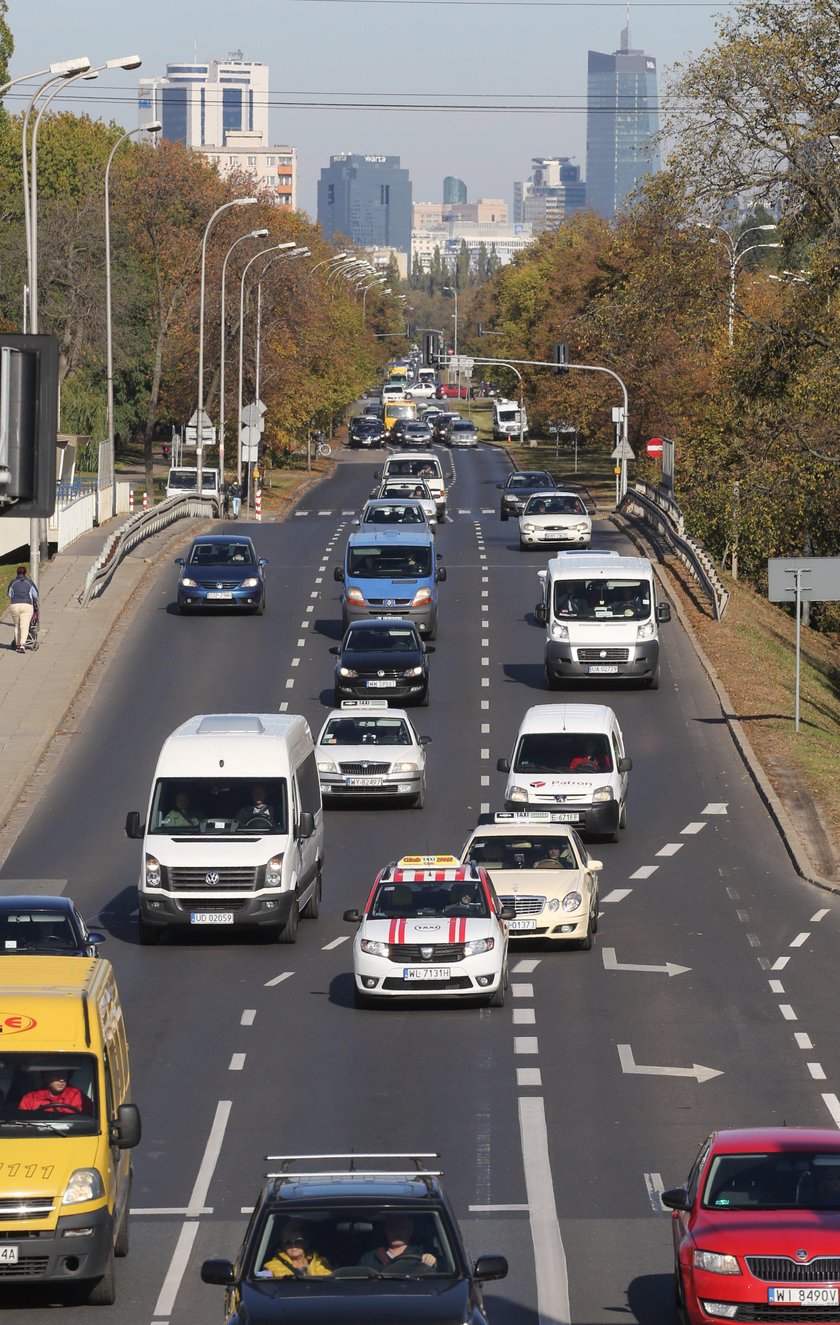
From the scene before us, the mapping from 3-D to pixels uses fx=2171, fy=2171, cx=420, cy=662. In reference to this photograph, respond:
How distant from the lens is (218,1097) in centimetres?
1853

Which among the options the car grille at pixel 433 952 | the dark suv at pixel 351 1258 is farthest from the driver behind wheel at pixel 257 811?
the dark suv at pixel 351 1258

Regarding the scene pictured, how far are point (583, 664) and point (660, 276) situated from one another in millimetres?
10098

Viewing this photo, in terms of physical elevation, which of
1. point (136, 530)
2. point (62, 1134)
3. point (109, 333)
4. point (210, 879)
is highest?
point (109, 333)

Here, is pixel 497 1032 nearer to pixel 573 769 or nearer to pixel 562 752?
pixel 573 769

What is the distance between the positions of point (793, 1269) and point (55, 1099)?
14.8 feet

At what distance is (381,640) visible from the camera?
40688 millimetres

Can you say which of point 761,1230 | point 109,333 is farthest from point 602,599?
point 761,1230

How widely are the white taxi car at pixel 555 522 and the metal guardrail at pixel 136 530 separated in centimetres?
1064

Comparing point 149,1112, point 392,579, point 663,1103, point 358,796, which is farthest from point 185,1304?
point 392,579

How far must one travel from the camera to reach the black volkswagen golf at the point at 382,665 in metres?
39.7

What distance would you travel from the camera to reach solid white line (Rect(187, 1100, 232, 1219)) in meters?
15.5

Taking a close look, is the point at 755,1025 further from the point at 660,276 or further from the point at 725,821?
the point at 660,276

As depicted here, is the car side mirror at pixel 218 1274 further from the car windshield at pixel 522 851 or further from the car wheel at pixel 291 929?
the car windshield at pixel 522 851

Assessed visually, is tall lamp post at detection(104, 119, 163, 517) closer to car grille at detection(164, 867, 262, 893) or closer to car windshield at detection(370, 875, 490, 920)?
car grille at detection(164, 867, 262, 893)
